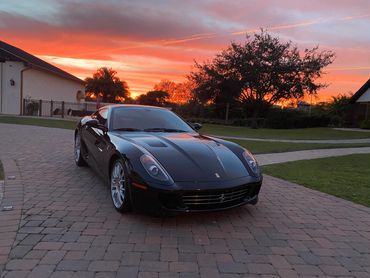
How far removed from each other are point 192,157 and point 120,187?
3.24 feet

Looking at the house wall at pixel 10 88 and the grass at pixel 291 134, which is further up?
the house wall at pixel 10 88

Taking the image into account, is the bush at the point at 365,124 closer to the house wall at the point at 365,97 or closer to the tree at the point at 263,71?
the house wall at the point at 365,97

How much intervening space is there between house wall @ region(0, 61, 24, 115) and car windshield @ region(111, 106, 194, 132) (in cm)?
2579

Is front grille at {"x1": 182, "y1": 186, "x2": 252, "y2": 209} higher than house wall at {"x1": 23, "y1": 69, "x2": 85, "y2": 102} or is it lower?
lower

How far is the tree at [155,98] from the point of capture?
2018 inches

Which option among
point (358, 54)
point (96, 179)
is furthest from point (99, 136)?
point (358, 54)

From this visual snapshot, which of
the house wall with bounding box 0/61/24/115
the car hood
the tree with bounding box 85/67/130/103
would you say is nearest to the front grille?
the car hood

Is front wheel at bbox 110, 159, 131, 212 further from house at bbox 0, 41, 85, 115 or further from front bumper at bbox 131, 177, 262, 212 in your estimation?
house at bbox 0, 41, 85, 115

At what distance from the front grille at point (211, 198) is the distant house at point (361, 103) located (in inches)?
1181

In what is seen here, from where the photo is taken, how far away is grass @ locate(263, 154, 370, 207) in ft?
20.2

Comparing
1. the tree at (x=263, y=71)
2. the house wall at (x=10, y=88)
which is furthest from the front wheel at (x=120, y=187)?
the house wall at (x=10, y=88)

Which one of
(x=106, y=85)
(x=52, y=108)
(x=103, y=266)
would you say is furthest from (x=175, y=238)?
(x=106, y=85)

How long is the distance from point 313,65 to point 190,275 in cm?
2916

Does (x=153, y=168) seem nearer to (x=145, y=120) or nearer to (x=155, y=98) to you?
(x=145, y=120)
